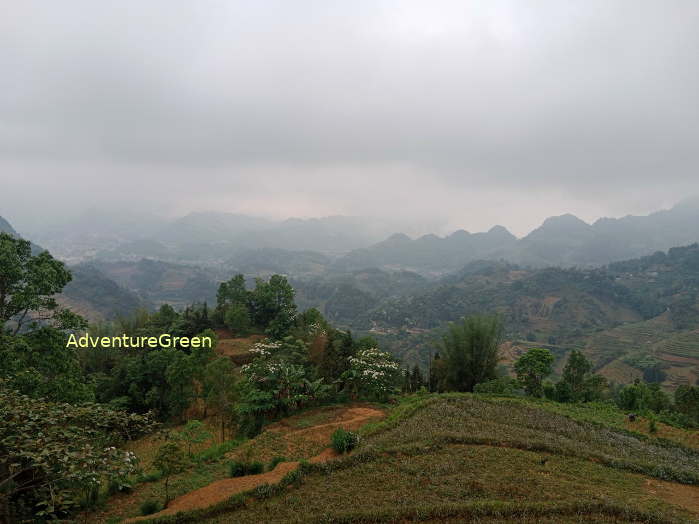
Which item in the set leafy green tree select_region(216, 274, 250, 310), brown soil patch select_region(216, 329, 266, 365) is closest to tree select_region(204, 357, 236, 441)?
brown soil patch select_region(216, 329, 266, 365)

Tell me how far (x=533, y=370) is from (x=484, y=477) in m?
16.3

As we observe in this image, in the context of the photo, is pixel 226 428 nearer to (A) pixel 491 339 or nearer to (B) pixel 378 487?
(B) pixel 378 487

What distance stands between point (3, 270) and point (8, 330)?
226cm

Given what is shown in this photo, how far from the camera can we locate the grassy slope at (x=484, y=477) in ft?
27.3

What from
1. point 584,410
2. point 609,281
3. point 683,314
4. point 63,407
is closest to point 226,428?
point 63,407

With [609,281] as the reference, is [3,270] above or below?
above

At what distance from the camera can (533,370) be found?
23891 millimetres

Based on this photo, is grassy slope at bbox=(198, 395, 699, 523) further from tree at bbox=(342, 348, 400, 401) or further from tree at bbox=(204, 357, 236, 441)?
tree at bbox=(204, 357, 236, 441)

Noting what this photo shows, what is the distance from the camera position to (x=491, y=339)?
25828mm

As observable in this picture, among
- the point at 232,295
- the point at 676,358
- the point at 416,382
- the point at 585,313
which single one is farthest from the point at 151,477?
the point at 585,313

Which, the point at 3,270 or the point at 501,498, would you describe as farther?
the point at 3,270

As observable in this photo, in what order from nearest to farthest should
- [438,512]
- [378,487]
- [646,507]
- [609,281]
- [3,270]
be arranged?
1. [438,512]
2. [646,507]
3. [378,487]
4. [3,270]
5. [609,281]

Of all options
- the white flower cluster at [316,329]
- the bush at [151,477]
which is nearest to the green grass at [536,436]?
the bush at [151,477]

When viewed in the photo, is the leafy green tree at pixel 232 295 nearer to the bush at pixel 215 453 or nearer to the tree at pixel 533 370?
the bush at pixel 215 453
